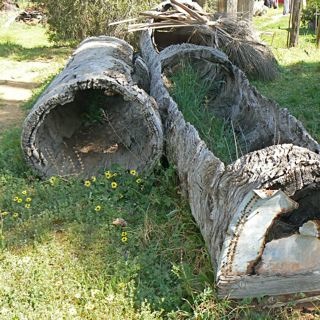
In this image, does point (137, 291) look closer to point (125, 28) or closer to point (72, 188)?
point (72, 188)

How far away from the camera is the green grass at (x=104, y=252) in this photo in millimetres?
3459

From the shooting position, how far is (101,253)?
13.4ft

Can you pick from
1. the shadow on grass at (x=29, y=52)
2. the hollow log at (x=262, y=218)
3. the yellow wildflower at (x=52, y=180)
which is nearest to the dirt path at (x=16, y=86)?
the shadow on grass at (x=29, y=52)

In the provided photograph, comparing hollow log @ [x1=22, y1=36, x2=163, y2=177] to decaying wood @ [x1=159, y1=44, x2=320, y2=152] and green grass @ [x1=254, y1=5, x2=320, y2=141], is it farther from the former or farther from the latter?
green grass @ [x1=254, y1=5, x2=320, y2=141]

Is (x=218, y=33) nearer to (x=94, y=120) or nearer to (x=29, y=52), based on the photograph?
(x=94, y=120)

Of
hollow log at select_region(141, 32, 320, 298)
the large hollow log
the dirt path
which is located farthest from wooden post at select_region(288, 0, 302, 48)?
hollow log at select_region(141, 32, 320, 298)

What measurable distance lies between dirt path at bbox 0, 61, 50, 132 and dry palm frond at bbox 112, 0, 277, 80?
7.07 feet

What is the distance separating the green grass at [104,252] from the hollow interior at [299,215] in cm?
47

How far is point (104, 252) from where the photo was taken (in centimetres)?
409

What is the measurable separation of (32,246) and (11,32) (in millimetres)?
14560

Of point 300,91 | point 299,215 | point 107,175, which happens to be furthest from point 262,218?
point 300,91

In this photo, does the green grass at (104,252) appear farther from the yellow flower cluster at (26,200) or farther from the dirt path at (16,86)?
the dirt path at (16,86)

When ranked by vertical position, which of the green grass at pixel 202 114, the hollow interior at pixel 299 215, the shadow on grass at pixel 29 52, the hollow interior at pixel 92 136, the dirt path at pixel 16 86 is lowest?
the shadow on grass at pixel 29 52

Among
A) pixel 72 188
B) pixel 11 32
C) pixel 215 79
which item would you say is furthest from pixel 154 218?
pixel 11 32
